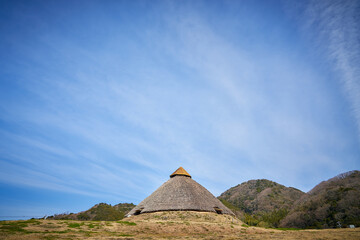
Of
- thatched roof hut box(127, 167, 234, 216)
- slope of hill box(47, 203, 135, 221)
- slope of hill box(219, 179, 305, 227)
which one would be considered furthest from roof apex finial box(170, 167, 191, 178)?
slope of hill box(219, 179, 305, 227)

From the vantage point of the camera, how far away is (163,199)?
3744 cm

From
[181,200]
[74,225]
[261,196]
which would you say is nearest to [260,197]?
[261,196]

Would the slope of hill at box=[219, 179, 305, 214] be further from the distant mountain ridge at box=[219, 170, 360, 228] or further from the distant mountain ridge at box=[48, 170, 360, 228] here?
the distant mountain ridge at box=[48, 170, 360, 228]

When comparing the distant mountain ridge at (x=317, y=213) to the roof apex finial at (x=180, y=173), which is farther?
the distant mountain ridge at (x=317, y=213)

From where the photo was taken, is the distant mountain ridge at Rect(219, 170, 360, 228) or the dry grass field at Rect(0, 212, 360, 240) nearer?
the dry grass field at Rect(0, 212, 360, 240)

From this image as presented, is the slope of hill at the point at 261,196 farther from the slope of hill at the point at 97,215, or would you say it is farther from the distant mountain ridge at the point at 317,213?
the slope of hill at the point at 97,215

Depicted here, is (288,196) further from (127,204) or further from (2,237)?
(2,237)

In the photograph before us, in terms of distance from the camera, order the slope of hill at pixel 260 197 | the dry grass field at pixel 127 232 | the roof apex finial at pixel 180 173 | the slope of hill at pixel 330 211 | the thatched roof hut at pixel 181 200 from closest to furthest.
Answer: the dry grass field at pixel 127 232 → the thatched roof hut at pixel 181 200 → the roof apex finial at pixel 180 173 → the slope of hill at pixel 330 211 → the slope of hill at pixel 260 197

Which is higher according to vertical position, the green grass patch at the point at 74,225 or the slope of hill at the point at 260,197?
the slope of hill at the point at 260,197

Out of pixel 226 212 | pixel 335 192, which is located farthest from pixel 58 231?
pixel 335 192

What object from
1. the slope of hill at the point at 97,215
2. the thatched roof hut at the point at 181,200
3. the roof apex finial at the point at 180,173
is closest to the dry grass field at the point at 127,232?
the thatched roof hut at the point at 181,200

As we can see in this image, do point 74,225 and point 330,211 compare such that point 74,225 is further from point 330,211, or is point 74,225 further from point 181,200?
point 330,211

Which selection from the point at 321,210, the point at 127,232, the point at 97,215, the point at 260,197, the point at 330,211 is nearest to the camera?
the point at 127,232

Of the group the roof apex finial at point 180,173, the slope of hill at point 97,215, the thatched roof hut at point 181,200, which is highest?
the roof apex finial at point 180,173
